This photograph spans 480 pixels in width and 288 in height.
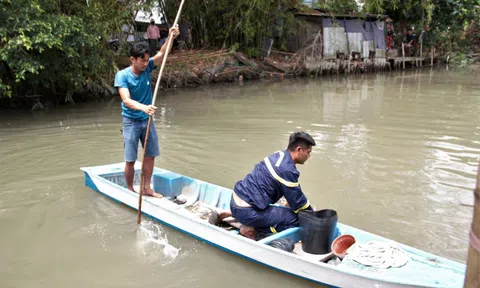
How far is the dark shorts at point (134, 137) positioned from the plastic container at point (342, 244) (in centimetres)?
256

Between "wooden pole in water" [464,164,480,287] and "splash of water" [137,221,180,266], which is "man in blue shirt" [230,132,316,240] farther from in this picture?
"wooden pole in water" [464,164,480,287]

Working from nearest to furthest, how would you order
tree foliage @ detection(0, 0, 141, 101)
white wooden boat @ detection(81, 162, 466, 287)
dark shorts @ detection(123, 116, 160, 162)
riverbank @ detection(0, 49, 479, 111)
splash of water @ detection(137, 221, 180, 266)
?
white wooden boat @ detection(81, 162, 466, 287), splash of water @ detection(137, 221, 180, 266), dark shorts @ detection(123, 116, 160, 162), tree foliage @ detection(0, 0, 141, 101), riverbank @ detection(0, 49, 479, 111)

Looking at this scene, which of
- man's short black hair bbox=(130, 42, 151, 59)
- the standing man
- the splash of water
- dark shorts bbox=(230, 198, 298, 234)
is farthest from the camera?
the standing man

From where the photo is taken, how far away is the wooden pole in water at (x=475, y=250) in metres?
1.61

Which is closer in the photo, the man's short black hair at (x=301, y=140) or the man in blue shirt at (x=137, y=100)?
the man's short black hair at (x=301, y=140)

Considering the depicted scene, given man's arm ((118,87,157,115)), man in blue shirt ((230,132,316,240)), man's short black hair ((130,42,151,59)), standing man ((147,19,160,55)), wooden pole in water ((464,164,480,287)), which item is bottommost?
man in blue shirt ((230,132,316,240))

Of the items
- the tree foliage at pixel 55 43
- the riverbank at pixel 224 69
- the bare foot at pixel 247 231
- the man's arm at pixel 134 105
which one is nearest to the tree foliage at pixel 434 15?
the riverbank at pixel 224 69

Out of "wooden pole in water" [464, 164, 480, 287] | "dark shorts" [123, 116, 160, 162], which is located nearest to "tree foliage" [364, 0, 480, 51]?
"dark shorts" [123, 116, 160, 162]

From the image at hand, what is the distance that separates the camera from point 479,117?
10.4 m

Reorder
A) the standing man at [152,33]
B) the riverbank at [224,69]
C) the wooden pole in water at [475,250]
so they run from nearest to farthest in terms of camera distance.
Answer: the wooden pole in water at [475,250] → the riverbank at [224,69] → the standing man at [152,33]

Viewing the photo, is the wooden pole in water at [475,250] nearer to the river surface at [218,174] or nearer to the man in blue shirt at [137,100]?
the river surface at [218,174]

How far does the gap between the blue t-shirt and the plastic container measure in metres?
2.71

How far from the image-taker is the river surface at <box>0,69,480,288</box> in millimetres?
4406

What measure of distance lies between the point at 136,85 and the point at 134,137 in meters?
0.64
